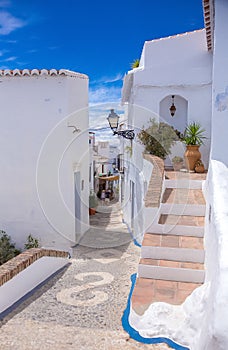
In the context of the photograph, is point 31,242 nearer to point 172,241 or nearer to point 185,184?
point 185,184

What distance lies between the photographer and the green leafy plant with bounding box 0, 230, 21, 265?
44.7 ft

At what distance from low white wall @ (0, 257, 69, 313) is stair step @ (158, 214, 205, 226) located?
3262 mm

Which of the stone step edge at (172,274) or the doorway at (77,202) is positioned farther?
the doorway at (77,202)

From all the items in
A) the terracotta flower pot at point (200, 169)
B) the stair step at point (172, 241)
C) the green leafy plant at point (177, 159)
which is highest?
the green leafy plant at point (177, 159)

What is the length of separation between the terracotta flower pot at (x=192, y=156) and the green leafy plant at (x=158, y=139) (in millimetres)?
902

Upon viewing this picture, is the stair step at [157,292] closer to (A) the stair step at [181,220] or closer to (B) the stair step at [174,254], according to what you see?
(B) the stair step at [174,254]

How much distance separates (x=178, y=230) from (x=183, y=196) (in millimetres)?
1761

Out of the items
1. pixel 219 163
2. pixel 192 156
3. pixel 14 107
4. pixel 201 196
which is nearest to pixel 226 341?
pixel 219 163

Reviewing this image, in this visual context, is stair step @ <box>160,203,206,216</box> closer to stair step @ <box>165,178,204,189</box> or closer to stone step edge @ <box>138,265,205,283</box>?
stair step @ <box>165,178,204,189</box>

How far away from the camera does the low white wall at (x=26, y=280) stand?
288 inches

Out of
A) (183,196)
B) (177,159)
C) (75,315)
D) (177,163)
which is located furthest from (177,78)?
(75,315)

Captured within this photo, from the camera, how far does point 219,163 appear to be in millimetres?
7906

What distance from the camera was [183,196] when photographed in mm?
10250

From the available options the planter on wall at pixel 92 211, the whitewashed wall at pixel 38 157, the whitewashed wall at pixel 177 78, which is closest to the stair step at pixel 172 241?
the whitewashed wall at pixel 38 157
